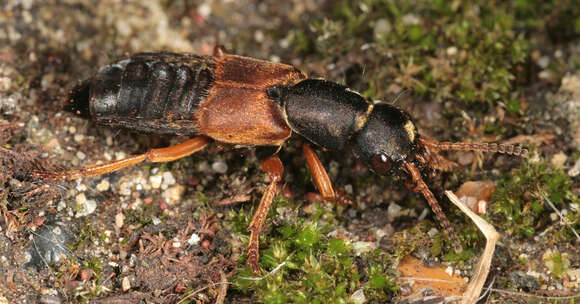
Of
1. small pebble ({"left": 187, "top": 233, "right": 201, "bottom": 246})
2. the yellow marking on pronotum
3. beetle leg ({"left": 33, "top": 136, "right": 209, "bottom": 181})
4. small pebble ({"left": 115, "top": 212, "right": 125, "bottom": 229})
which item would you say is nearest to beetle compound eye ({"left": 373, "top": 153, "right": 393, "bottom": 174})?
the yellow marking on pronotum

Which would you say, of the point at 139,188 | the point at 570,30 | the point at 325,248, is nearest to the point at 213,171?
the point at 139,188

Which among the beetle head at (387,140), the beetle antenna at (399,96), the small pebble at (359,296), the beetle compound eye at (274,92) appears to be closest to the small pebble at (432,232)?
the beetle head at (387,140)

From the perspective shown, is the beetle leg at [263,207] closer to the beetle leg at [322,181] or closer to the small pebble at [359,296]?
the beetle leg at [322,181]

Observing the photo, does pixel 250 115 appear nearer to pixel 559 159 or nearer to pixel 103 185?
pixel 103 185

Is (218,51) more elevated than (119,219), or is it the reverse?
(218,51)

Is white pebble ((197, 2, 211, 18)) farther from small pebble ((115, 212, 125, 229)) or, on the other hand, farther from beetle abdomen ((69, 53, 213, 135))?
small pebble ((115, 212, 125, 229))

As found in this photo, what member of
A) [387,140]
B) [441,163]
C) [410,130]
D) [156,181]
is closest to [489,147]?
[441,163]
